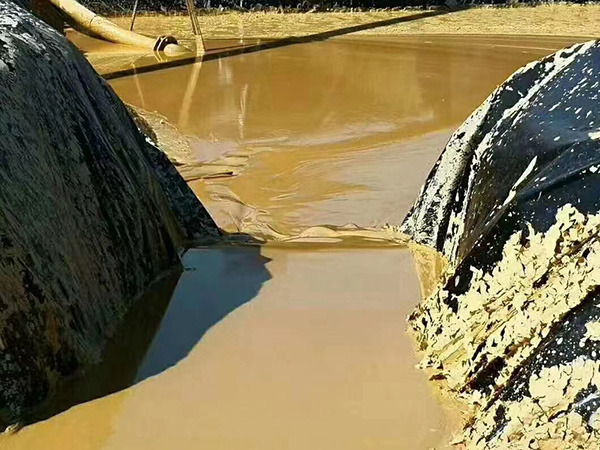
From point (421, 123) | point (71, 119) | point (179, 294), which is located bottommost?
point (421, 123)

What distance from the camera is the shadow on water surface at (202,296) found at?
7.27 feet

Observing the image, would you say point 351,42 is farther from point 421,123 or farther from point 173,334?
point 173,334

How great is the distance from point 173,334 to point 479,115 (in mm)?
1397

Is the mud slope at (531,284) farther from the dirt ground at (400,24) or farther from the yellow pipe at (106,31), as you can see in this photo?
the dirt ground at (400,24)

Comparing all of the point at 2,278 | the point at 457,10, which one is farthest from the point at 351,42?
the point at 2,278

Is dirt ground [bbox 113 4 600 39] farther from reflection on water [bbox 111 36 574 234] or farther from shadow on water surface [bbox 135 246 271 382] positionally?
shadow on water surface [bbox 135 246 271 382]

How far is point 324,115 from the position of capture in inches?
277

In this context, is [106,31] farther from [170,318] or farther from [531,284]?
[531,284]

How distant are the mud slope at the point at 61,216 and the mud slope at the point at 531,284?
2.73ft

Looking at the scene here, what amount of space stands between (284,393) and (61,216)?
0.72 meters

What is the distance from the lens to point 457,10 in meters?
13.2

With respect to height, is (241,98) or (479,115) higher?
(479,115)

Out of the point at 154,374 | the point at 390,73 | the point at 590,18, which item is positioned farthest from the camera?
the point at 590,18

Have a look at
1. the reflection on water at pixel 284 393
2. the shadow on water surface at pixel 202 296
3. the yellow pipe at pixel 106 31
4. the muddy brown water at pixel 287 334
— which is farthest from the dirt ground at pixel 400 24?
the reflection on water at pixel 284 393
